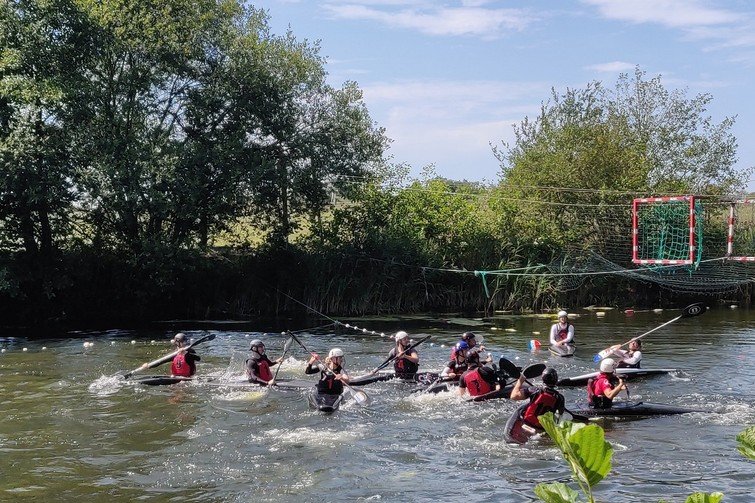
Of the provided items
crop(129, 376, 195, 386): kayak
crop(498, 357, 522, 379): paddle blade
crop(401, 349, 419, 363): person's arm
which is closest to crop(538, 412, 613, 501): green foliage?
crop(498, 357, 522, 379): paddle blade

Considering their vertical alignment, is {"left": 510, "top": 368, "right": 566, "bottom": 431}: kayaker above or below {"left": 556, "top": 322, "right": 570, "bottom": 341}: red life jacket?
below

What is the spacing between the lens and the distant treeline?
2298 centimetres

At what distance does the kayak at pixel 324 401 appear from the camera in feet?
42.8

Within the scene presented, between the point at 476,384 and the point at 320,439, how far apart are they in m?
3.26

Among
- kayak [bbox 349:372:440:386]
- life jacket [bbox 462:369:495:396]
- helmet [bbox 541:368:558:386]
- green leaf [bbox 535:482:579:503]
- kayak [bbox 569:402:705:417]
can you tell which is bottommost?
kayak [bbox 569:402:705:417]

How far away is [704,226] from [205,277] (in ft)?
60.0

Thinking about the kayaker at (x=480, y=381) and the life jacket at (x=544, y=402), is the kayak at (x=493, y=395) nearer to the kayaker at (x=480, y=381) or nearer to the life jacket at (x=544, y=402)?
the kayaker at (x=480, y=381)

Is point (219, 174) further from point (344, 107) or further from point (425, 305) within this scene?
point (425, 305)

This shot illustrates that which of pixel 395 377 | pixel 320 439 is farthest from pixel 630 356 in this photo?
pixel 320 439

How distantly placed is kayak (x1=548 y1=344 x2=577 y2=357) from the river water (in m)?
0.15

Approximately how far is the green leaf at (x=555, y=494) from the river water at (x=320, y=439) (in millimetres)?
7668

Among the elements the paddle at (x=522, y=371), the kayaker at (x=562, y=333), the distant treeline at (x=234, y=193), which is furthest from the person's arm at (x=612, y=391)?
the distant treeline at (x=234, y=193)

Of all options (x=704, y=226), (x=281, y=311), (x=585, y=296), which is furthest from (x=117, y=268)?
(x=704, y=226)

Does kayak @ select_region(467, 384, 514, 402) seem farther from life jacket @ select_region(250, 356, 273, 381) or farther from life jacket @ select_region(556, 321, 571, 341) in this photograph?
life jacket @ select_region(556, 321, 571, 341)
